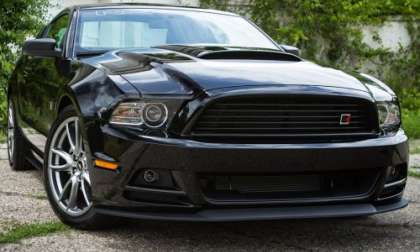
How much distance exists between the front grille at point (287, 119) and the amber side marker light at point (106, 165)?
0.43 meters

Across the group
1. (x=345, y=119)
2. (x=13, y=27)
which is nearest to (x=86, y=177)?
(x=345, y=119)

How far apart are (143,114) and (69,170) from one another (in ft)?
2.86

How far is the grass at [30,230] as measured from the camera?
154 inches

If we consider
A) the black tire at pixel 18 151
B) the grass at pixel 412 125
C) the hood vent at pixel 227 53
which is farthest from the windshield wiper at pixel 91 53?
the grass at pixel 412 125

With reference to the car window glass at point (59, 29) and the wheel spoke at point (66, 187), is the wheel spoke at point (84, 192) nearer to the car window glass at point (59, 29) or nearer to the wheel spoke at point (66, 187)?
the wheel spoke at point (66, 187)

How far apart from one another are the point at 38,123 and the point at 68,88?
1.03m

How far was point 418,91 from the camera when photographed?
13.1m

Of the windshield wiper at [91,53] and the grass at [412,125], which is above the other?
the windshield wiper at [91,53]

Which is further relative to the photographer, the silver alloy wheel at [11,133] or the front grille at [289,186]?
the silver alloy wheel at [11,133]

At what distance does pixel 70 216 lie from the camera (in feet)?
13.6

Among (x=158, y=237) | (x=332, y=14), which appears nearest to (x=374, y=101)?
(x=158, y=237)

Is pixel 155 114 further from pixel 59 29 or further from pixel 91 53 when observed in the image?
pixel 59 29

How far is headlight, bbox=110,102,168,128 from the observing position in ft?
12.0

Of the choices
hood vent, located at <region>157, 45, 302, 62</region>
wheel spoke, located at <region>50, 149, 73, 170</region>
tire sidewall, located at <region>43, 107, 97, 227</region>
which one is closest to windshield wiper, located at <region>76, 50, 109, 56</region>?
hood vent, located at <region>157, 45, 302, 62</region>
